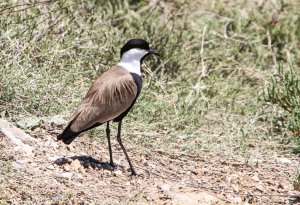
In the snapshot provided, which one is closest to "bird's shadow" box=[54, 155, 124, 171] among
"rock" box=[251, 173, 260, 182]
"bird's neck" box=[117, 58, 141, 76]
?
"bird's neck" box=[117, 58, 141, 76]

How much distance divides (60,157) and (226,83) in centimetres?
277

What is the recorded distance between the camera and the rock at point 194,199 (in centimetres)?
571

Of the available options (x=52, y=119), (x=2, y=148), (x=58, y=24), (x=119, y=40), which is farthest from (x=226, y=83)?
(x=2, y=148)

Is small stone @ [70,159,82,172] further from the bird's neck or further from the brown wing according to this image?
the bird's neck

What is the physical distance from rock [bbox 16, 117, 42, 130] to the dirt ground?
0.22 feet

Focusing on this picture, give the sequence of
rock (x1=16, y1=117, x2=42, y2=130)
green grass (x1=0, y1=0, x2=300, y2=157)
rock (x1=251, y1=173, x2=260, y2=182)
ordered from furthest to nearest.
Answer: green grass (x1=0, y1=0, x2=300, y2=157), rock (x1=251, y1=173, x2=260, y2=182), rock (x1=16, y1=117, x2=42, y2=130)

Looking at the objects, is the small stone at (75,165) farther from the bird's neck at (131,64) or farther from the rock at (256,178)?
the rock at (256,178)

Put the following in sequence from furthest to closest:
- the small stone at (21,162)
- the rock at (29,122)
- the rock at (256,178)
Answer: the rock at (256,178)
the rock at (29,122)
the small stone at (21,162)

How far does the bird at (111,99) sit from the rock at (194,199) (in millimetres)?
491

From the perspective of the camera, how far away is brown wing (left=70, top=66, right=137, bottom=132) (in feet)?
19.6

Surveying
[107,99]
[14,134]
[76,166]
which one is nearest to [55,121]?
[14,134]

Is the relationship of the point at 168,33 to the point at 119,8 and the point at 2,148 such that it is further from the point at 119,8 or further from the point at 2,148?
the point at 2,148

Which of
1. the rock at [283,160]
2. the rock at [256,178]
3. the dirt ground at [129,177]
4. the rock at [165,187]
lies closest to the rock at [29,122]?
the dirt ground at [129,177]

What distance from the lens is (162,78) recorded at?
810cm
